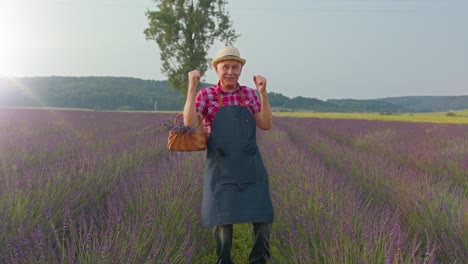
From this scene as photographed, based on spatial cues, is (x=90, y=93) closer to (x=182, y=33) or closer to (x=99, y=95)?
(x=99, y=95)

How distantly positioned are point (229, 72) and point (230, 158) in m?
0.61

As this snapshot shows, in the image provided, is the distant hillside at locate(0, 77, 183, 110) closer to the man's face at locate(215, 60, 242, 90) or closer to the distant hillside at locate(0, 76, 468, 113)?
the distant hillside at locate(0, 76, 468, 113)

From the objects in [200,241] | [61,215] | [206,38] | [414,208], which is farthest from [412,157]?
[206,38]

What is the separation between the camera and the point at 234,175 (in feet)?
8.32

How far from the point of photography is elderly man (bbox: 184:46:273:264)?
8.32ft

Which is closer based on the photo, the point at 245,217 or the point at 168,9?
the point at 245,217

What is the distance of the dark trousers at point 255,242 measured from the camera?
2.63m

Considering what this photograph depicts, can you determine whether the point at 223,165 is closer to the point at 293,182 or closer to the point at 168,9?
the point at 293,182

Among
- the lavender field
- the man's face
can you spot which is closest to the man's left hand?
the man's face

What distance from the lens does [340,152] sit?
7.53 metres

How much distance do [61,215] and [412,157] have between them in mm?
6720

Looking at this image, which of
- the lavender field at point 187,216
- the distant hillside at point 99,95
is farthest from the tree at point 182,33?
the distant hillside at point 99,95

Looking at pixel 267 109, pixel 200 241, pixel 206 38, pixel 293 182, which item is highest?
pixel 206 38

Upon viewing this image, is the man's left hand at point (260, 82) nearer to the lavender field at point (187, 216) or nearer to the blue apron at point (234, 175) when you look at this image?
the blue apron at point (234, 175)
